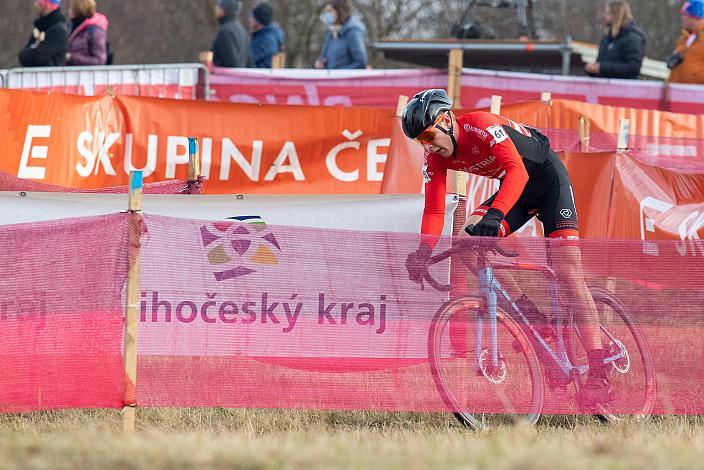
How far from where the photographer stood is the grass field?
500 cm

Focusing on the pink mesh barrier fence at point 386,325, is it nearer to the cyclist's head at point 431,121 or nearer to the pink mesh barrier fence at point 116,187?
the cyclist's head at point 431,121

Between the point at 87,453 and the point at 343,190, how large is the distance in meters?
7.06

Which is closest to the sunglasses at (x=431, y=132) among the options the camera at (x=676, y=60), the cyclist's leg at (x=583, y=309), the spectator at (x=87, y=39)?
the cyclist's leg at (x=583, y=309)

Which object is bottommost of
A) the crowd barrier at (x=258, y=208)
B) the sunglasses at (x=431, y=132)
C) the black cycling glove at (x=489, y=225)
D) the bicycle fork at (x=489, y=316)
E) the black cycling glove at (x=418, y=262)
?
the bicycle fork at (x=489, y=316)

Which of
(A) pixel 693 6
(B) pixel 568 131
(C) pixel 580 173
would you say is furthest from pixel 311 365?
(A) pixel 693 6

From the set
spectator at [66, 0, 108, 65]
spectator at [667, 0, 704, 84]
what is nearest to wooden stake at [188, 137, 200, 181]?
spectator at [66, 0, 108, 65]

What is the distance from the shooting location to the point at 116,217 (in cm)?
635

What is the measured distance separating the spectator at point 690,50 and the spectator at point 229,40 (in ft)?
18.1

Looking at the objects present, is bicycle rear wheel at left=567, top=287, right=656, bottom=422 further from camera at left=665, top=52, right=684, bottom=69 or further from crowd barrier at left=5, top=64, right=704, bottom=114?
camera at left=665, top=52, right=684, bottom=69

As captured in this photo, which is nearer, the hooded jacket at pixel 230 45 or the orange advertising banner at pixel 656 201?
the orange advertising banner at pixel 656 201

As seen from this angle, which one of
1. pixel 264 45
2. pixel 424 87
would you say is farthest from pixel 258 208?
pixel 264 45

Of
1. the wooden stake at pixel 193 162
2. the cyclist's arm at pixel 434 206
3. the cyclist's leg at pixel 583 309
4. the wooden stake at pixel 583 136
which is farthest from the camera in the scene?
the wooden stake at pixel 583 136

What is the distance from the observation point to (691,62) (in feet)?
47.1

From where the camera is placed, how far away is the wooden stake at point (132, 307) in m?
6.31
